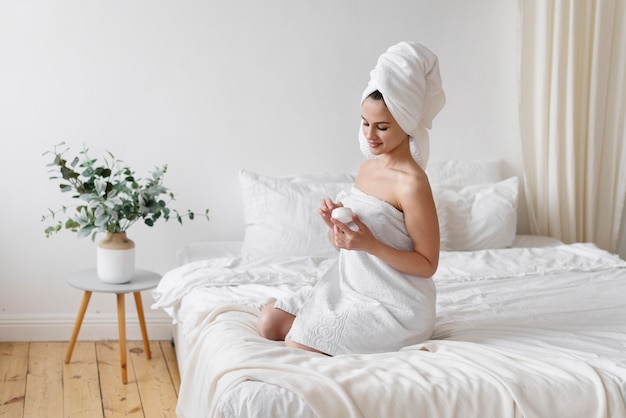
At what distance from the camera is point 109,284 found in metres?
3.35

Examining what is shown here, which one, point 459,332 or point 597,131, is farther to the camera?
point 597,131

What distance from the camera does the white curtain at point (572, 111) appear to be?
388 cm

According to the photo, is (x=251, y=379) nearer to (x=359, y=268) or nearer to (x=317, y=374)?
(x=317, y=374)

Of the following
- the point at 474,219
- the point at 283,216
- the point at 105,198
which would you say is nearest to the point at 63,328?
the point at 105,198

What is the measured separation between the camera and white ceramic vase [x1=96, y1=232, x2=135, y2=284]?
10.9ft

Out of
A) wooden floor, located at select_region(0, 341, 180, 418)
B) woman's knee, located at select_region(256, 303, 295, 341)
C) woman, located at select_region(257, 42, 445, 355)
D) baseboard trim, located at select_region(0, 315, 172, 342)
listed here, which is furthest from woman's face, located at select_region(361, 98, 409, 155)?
baseboard trim, located at select_region(0, 315, 172, 342)

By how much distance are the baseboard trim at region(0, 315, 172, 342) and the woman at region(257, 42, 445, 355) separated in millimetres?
1588

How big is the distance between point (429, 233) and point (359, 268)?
22 cm

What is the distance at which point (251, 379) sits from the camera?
187cm

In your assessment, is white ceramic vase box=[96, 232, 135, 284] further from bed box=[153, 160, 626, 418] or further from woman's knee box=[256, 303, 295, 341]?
woman's knee box=[256, 303, 295, 341]

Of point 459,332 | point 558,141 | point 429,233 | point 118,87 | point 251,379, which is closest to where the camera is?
point 251,379

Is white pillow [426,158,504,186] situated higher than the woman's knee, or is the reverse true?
white pillow [426,158,504,186]

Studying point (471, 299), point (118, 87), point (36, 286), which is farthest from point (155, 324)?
point (471, 299)

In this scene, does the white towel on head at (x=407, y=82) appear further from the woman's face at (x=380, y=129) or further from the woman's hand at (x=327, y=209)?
the woman's hand at (x=327, y=209)
